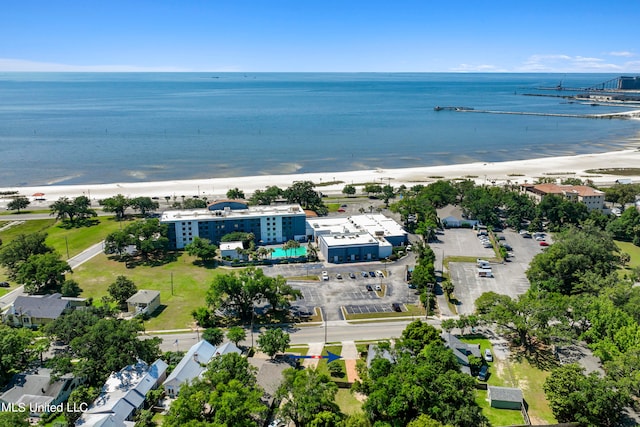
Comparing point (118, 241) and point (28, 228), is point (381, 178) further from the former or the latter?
point (28, 228)

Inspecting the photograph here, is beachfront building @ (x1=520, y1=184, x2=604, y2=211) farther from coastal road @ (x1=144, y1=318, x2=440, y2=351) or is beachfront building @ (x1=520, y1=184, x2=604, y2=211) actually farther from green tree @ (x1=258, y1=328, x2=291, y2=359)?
green tree @ (x1=258, y1=328, x2=291, y2=359)

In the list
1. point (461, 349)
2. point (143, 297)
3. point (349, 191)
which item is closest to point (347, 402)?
point (461, 349)

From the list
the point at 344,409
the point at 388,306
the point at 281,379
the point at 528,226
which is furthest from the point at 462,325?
the point at 528,226

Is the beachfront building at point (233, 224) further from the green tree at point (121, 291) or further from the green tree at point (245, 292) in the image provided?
the green tree at point (245, 292)

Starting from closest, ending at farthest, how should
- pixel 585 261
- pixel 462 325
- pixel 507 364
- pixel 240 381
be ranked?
pixel 240 381 < pixel 507 364 < pixel 462 325 < pixel 585 261

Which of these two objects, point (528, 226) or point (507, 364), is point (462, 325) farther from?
point (528, 226)

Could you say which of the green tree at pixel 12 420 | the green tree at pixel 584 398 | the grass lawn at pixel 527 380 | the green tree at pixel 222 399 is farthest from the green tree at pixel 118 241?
the green tree at pixel 584 398
